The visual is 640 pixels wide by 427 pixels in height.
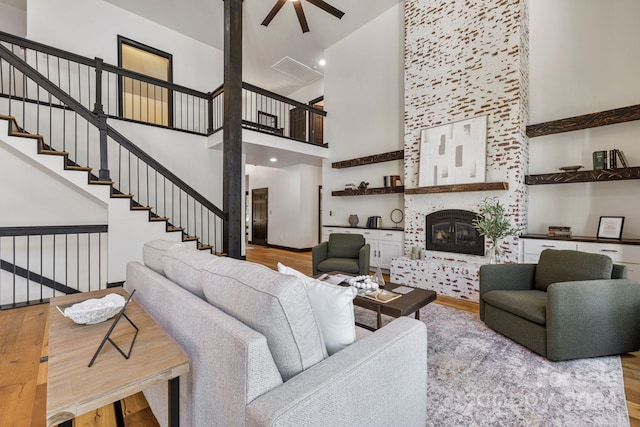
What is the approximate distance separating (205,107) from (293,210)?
356 cm

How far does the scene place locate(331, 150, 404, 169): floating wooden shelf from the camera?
5.54m

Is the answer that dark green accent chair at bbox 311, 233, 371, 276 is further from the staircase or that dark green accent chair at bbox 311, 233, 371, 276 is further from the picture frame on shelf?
the picture frame on shelf

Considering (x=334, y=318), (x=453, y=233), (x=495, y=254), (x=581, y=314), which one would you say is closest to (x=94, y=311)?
(x=334, y=318)

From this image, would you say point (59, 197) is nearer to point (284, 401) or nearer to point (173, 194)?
point (173, 194)

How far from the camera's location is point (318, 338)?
43.1 inches

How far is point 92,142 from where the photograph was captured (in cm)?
469

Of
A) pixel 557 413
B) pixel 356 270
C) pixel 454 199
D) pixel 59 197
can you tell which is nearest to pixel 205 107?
pixel 59 197

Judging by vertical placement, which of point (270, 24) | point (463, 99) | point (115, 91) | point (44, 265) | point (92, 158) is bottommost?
point (44, 265)

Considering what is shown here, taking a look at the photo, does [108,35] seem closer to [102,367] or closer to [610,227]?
[102,367]

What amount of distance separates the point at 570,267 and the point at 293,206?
6596 mm

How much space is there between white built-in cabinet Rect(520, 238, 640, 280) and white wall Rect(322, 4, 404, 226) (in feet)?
7.70

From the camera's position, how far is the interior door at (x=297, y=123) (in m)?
8.83

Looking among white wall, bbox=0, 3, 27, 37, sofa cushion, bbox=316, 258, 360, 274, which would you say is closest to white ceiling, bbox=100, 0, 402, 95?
white wall, bbox=0, 3, 27, 37

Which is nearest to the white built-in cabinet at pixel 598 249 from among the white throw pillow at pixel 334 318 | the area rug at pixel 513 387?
the area rug at pixel 513 387
